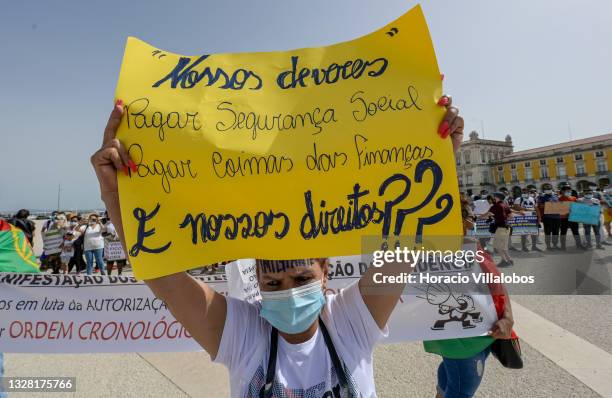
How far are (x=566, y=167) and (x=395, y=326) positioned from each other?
327 ft

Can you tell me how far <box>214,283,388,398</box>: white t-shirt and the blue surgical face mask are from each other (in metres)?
0.07

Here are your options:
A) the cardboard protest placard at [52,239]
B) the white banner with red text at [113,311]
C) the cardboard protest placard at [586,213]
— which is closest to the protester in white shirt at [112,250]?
the cardboard protest placard at [52,239]

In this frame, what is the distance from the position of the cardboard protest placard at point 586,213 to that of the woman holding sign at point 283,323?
40.3ft

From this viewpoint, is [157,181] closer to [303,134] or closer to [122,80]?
[122,80]

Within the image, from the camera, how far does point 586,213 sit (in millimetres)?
10656

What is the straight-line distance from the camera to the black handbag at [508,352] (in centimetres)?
231

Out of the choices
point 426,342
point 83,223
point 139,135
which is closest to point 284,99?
point 139,135

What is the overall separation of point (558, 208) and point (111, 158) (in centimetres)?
1352

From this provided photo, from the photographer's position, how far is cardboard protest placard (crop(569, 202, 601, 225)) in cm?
1057

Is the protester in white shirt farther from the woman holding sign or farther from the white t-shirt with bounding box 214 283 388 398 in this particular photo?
the white t-shirt with bounding box 214 283 388 398

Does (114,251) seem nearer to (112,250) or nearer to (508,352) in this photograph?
(112,250)

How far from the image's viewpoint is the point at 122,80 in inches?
58.5

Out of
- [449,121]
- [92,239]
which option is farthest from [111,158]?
[92,239]

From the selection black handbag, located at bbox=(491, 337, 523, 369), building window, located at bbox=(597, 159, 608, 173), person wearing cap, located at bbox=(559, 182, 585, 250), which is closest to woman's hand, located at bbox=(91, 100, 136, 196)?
black handbag, located at bbox=(491, 337, 523, 369)
